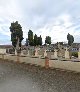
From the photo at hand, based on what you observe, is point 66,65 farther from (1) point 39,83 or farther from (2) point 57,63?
(1) point 39,83

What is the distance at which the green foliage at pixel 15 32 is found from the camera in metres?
76.4

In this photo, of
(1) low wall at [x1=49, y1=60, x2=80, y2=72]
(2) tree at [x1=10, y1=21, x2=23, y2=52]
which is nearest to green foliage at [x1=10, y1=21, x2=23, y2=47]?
(2) tree at [x1=10, y1=21, x2=23, y2=52]

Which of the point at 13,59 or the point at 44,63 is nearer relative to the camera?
the point at 44,63

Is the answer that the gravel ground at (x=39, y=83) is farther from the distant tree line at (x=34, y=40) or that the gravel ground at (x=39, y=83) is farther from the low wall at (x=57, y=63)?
the distant tree line at (x=34, y=40)

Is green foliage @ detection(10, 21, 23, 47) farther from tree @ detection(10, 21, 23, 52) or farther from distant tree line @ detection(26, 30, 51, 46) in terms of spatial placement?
distant tree line @ detection(26, 30, 51, 46)

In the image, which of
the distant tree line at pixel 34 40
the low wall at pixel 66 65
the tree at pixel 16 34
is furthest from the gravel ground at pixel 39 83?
the distant tree line at pixel 34 40

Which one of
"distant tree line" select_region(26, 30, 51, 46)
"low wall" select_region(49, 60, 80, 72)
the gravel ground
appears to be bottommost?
the gravel ground

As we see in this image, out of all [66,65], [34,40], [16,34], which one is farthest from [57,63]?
[34,40]

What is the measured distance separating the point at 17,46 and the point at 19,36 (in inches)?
236

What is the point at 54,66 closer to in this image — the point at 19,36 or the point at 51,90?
the point at 51,90

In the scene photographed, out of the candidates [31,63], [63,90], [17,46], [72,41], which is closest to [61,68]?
[31,63]

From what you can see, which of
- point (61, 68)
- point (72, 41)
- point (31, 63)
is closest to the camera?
point (61, 68)

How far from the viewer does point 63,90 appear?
46.1 feet

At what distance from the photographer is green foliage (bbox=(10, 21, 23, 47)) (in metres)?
76.4
